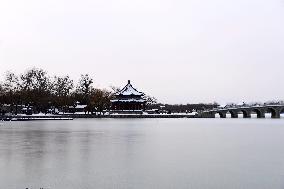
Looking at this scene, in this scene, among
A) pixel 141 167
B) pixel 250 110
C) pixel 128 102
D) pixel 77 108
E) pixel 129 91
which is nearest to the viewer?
pixel 141 167

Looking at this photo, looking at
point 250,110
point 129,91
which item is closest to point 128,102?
point 129,91

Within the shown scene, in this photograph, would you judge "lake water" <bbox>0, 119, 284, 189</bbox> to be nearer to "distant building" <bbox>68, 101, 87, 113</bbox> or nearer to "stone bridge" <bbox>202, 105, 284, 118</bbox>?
"stone bridge" <bbox>202, 105, 284, 118</bbox>

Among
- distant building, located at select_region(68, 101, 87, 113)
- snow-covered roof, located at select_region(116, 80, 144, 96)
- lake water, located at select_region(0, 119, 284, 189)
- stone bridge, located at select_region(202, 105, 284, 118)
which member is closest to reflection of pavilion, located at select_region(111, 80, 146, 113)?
snow-covered roof, located at select_region(116, 80, 144, 96)

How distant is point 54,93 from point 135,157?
3667 inches

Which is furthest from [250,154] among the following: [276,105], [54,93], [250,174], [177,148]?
[54,93]

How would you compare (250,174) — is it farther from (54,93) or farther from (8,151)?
(54,93)

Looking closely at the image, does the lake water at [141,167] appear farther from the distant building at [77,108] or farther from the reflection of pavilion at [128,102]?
the distant building at [77,108]

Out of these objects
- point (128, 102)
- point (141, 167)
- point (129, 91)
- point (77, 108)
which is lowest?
point (141, 167)

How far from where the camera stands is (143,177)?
55.7 feet

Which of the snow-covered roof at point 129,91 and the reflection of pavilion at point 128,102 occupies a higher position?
the snow-covered roof at point 129,91

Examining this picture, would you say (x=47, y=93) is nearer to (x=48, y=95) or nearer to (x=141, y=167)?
(x=48, y=95)

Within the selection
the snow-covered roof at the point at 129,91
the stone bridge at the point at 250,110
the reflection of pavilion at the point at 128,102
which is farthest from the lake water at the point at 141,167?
the snow-covered roof at the point at 129,91

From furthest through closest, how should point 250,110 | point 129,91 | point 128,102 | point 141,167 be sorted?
point 129,91 < point 128,102 < point 250,110 < point 141,167

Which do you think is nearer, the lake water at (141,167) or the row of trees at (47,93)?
the lake water at (141,167)
